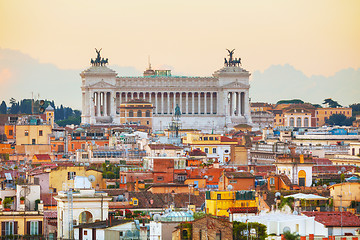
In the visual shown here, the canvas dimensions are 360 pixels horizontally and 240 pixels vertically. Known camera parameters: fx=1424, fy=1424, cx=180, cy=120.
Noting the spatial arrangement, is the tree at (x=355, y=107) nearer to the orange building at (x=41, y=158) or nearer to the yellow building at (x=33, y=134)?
the yellow building at (x=33, y=134)

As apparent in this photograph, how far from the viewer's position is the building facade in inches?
5492

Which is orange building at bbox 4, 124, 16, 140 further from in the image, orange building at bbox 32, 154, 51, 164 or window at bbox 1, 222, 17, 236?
window at bbox 1, 222, 17, 236

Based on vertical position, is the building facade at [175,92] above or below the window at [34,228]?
above

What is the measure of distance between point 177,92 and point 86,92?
943 centimetres

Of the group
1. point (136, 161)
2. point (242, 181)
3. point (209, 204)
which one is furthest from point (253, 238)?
point (136, 161)

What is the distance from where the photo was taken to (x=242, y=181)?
148 ft

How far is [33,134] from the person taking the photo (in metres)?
86.8

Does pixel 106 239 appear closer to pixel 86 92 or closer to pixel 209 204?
pixel 209 204

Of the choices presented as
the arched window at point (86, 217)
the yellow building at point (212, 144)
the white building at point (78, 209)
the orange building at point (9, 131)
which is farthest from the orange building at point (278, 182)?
the orange building at point (9, 131)

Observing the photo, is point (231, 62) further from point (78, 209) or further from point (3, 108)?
point (78, 209)

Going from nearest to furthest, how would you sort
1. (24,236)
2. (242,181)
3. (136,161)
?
1. (24,236)
2. (242,181)
3. (136,161)

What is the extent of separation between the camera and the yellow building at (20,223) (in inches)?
1368

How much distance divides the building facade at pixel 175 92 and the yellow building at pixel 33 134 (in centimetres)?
5042

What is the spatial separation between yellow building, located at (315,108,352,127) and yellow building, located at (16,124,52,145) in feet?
239
